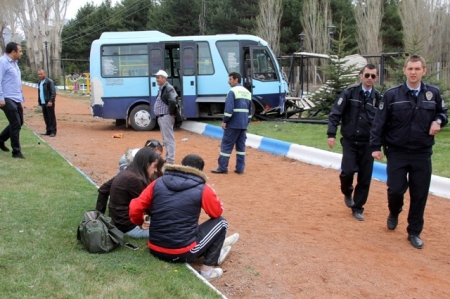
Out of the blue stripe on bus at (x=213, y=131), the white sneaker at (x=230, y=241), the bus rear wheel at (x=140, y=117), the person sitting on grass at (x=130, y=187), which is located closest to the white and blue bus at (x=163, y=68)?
the bus rear wheel at (x=140, y=117)

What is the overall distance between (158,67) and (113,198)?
11150 millimetres

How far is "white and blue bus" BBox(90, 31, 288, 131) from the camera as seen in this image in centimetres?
1595

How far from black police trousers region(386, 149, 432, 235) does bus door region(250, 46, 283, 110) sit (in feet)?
35.3

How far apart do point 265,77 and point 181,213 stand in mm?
12350

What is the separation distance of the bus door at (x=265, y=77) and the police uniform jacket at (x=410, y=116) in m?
10.7

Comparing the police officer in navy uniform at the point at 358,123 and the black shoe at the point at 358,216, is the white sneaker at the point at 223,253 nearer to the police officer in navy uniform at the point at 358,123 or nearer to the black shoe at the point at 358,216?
the police officer in navy uniform at the point at 358,123

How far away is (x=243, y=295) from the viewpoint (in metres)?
4.32

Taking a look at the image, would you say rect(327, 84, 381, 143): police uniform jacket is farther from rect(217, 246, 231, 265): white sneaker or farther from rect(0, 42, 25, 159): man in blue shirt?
rect(0, 42, 25, 159): man in blue shirt

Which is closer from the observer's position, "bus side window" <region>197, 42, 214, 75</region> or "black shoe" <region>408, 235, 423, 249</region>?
"black shoe" <region>408, 235, 423, 249</region>

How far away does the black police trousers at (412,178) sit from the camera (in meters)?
5.50

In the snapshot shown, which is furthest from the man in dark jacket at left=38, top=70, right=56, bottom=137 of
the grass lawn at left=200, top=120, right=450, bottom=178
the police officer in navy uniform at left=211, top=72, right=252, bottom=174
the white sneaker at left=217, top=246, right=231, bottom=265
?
the white sneaker at left=217, top=246, right=231, bottom=265

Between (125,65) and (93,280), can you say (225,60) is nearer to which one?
(125,65)

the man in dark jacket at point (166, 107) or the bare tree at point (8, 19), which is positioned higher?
the bare tree at point (8, 19)

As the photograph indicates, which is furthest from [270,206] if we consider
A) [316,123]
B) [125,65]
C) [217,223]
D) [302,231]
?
[125,65]
